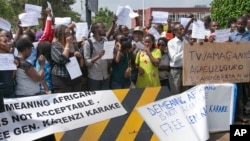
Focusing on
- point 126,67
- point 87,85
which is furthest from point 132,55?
point 87,85

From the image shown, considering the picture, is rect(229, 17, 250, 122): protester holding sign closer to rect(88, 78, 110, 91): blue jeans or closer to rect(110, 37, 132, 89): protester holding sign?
rect(110, 37, 132, 89): protester holding sign

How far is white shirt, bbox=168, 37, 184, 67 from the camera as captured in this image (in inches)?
302

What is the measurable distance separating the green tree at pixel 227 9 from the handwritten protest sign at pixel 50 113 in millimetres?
12672

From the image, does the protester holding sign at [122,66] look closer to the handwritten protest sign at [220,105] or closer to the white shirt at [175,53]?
the white shirt at [175,53]

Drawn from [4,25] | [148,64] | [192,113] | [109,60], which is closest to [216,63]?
[148,64]

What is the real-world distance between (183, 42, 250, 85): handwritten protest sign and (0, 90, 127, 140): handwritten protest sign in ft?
6.65

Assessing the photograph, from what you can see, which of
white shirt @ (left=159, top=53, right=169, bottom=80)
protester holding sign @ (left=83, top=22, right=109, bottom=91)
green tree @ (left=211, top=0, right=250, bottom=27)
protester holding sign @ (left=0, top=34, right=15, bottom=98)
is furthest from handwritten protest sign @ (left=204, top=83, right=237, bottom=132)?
green tree @ (left=211, top=0, right=250, bottom=27)

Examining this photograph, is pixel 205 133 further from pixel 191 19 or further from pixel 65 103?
pixel 191 19

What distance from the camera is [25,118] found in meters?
4.73

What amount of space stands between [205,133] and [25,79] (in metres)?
2.45

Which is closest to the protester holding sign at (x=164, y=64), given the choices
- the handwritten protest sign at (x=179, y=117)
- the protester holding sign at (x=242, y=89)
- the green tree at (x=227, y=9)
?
the protester holding sign at (x=242, y=89)

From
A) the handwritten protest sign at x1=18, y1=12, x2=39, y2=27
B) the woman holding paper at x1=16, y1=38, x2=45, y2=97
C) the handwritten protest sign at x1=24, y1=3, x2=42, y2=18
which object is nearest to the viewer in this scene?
the woman holding paper at x1=16, y1=38, x2=45, y2=97

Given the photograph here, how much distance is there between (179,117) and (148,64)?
2.03 m

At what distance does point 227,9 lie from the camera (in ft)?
58.5
